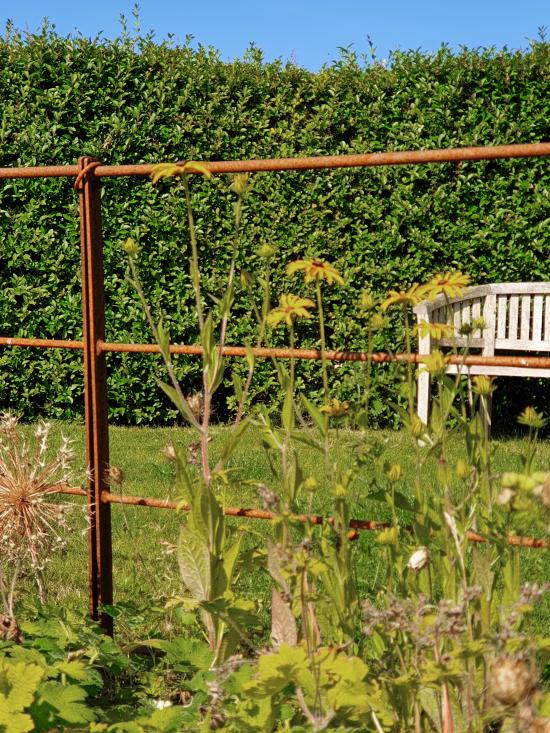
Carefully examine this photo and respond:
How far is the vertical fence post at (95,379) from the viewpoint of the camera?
7.18 ft

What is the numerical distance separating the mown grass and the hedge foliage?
2.53 ft

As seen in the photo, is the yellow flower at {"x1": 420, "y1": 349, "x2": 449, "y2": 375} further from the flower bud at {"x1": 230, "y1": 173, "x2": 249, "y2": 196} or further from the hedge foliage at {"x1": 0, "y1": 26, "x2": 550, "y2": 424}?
the hedge foliage at {"x1": 0, "y1": 26, "x2": 550, "y2": 424}

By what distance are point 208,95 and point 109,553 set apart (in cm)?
394

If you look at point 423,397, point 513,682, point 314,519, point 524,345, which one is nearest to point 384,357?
point 314,519

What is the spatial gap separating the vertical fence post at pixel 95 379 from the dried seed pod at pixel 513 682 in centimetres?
136

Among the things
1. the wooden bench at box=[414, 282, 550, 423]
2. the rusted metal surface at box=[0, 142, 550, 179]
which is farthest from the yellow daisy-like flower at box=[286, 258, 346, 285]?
the wooden bench at box=[414, 282, 550, 423]

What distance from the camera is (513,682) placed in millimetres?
952

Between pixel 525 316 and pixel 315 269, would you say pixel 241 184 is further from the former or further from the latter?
pixel 525 316

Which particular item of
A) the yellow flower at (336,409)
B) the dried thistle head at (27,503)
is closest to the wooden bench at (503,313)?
the dried thistle head at (27,503)

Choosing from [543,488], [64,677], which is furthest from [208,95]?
[543,488]

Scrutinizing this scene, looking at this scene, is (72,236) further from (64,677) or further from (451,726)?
(451,726)

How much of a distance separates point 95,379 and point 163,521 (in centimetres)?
161

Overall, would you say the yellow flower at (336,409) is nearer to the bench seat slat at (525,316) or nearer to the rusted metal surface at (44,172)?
the rusted metal surface at (44,172)

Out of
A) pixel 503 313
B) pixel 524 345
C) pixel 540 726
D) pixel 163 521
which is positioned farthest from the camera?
pixel 503 313
